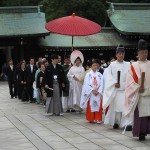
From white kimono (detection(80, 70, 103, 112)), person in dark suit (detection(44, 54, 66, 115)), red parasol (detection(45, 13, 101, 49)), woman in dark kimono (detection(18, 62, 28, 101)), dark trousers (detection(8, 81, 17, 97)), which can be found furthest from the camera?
dark trousers (detection(8, 81, 17, 97))

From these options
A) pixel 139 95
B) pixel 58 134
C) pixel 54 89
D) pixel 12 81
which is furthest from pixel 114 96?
pixel 12 81

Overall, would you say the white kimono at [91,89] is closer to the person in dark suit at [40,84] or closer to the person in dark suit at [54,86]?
the person in dark suit at [54,86]

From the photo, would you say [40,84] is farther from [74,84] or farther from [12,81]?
[12,81]

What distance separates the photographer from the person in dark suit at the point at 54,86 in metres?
11.8

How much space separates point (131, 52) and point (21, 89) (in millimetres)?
14582

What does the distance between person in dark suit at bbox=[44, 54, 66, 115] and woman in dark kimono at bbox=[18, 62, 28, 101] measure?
4.41m

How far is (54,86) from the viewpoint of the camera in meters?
11.9

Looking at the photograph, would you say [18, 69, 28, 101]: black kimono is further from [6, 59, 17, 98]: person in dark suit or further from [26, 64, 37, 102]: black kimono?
[6, 59, 17, 98]: person in dark suit

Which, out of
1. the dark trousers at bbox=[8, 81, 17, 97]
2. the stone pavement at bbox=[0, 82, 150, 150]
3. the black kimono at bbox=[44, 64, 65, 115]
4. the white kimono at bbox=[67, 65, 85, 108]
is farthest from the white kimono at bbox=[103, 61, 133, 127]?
the dark trousers at bbox=[8, 81, 17, 97]

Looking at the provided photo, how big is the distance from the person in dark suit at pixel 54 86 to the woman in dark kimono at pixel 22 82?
174 inches

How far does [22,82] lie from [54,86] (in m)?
5.14

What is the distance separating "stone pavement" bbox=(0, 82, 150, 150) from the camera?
782cm

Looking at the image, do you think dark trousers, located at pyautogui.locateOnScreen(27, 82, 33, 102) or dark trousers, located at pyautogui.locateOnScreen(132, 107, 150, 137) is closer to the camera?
dark trousers, located at pyautogui.locateOnScreen(132, 107, 150, 137)

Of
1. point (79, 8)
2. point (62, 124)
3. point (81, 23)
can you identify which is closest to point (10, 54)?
point (79, 8)
